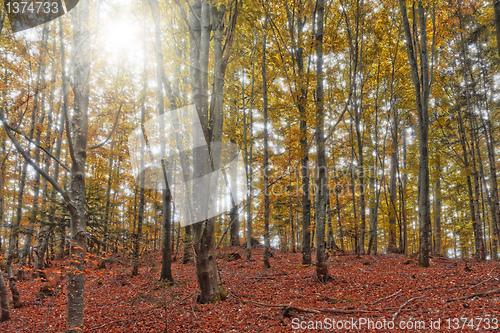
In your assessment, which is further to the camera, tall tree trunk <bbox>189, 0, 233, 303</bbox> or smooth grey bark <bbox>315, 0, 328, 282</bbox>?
smooth grey bark <bbox>315, 0, 328, 282</bbox>

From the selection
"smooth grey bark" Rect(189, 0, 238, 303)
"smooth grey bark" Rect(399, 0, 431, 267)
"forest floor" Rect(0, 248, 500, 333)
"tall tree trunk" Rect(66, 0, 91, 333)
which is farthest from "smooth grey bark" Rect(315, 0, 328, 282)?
"tall tree trunk" Rect(66, 0, 91, 333)

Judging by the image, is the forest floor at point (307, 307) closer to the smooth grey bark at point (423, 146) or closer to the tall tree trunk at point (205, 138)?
the tall tree trunk at point (205, 138)

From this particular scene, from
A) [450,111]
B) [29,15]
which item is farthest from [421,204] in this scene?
[29,15]

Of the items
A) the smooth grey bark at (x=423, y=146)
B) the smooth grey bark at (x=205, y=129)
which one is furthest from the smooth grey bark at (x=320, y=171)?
the smooth grey bark at (x=423, y=146)

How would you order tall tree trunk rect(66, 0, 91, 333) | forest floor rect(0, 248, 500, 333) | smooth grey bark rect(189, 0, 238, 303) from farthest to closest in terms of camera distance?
smooth grey bark rect(189, 0, 238, 303) < forest floor rect(0, 248, 500, 333) < tall tree trunk rect(66, 0, 91, 333)

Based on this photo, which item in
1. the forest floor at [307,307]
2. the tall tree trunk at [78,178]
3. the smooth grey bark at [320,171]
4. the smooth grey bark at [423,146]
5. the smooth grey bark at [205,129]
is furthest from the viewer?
the smooth grey bark at [423,146]

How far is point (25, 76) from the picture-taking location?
284 inches

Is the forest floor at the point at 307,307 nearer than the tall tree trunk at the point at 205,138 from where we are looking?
Yes

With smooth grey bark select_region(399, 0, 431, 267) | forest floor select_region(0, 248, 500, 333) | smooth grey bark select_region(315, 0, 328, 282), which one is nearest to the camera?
forest floor select_region(0, 248, 500, 333)

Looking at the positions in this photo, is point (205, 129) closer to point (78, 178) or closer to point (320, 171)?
point (78, 178)

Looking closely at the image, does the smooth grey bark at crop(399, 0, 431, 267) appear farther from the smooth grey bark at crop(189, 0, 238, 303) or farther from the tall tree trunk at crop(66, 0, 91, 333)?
the tall tree trunk at crop(66, 0, 91, 333)

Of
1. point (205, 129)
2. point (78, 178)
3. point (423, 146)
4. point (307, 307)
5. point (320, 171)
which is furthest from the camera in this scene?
point (423, 146)

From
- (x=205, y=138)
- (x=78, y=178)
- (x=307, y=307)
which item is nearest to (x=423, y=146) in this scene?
(x=307, y=307)

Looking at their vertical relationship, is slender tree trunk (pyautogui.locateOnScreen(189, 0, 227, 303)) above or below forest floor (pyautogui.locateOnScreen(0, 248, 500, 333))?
above
